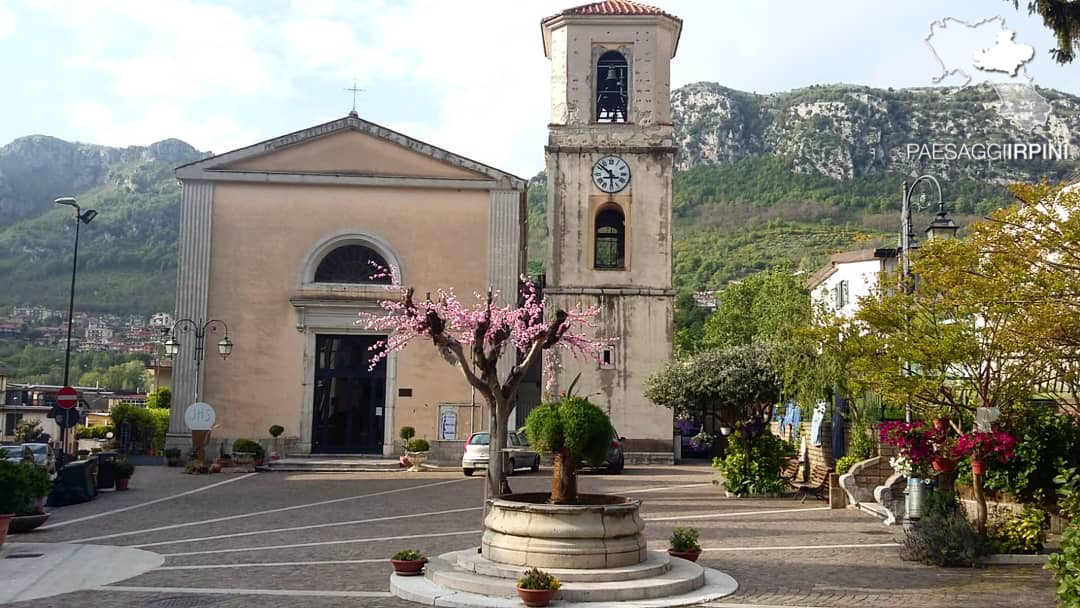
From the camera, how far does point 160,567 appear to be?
442 inches

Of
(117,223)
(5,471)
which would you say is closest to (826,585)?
(5,471)

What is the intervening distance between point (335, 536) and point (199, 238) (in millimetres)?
17006

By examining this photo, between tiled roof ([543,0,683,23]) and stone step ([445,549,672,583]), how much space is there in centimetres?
2258

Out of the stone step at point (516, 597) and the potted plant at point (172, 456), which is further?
the potted plant at point (172, 456)

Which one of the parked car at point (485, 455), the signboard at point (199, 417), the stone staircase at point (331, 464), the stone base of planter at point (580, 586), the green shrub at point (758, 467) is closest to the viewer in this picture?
the stone base of planter at point (580, 586)

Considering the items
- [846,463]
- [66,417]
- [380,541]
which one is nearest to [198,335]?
[66,417]

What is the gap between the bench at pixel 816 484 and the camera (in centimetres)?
1927

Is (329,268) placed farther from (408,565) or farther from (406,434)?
(408,565)

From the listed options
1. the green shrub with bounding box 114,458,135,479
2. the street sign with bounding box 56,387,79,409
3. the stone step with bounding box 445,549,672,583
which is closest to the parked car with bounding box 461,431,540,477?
the green shrub with bounding box 114,458,135,479

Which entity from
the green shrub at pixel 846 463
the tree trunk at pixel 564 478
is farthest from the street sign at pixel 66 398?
the green shrub at pixel 846 463

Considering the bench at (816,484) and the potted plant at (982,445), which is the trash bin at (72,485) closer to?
the bench at (816,484)

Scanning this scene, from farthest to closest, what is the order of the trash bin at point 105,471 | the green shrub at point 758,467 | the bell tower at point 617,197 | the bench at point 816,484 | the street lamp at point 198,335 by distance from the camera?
the bell tower at point 617,197 < the street lamp at point 198,335 < the trash bin at point 105,471 < the green shrub at point 758,467 < the bench at point 816,484

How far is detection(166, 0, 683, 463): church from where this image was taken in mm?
28141

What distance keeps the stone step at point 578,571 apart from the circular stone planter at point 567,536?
0.25 ft
